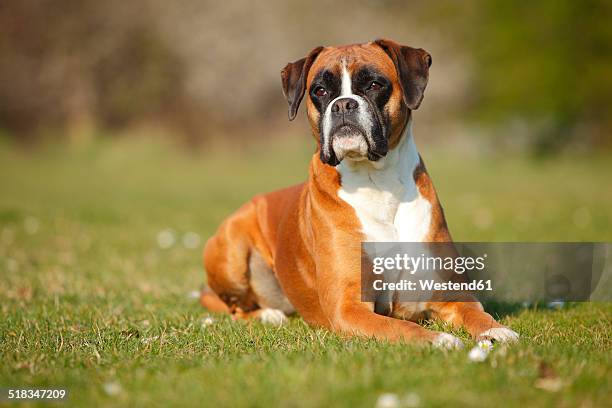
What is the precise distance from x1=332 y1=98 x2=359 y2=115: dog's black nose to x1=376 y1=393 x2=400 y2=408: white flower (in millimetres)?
2035

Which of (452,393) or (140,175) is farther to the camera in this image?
(140,175)

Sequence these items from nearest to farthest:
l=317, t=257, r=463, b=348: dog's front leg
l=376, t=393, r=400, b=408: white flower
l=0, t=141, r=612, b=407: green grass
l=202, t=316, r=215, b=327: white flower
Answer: l=376, t=393, r=400, b=408: white flower → l=0, t=141, r=612, b=407: green grass → l=317, t=257, r=463, b=348: dog's front leg → l=202, t=316, r=215, b=327: white flower

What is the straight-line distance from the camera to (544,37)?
26781 mm

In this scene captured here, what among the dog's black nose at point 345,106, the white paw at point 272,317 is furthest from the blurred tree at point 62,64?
the dog's black nose at point 345,106

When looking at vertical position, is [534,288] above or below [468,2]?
below

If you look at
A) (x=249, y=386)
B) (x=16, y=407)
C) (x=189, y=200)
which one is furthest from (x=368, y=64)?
(x=189, y=200)

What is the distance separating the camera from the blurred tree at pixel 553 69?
2600 cm

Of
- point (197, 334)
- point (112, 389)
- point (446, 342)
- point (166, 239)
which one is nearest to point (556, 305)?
point (446, 342)

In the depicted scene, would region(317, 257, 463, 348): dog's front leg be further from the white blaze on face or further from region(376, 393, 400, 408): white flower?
region(376, 393, 400, 408): white flower

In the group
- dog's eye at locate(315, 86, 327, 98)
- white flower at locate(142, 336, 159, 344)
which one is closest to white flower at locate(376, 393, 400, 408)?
white flower at locate(142, 336, 159, 344)

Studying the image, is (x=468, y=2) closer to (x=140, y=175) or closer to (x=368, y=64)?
(x=140, y=175)

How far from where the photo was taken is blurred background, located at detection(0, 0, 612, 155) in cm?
2647

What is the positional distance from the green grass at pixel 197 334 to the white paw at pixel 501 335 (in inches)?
5.7

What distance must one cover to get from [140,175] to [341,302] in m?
17.9
